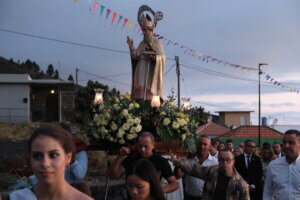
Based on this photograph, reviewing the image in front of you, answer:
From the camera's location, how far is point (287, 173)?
5570 millimetres

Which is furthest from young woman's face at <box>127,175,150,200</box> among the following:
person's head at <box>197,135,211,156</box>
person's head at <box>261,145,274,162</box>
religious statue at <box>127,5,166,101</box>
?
religious statue at <box>127,5,166,101</box>

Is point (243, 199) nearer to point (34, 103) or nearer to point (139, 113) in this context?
point (139, 113)

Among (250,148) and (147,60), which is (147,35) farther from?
(250,148)

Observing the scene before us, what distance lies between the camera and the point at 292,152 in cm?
559

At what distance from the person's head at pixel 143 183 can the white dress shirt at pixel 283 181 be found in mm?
2923

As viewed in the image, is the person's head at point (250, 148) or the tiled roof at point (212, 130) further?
the tiled roof at point (212, 130)

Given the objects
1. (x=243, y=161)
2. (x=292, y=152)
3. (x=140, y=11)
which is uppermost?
(x=140, y=11)

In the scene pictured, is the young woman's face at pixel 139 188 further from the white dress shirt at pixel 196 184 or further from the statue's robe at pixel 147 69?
the statue's robe at pixel 147 69

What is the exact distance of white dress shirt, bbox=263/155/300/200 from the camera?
5.48 metres

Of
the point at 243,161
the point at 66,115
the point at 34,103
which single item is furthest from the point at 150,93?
the point at 34,103

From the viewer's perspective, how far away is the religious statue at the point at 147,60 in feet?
37.9

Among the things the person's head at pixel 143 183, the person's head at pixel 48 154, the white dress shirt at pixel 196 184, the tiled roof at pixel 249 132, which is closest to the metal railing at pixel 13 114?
the tiled roof at pixel 249 132

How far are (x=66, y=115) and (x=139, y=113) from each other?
2370 centimetres

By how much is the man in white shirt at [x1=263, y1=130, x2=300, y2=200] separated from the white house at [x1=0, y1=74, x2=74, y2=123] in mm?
25370
